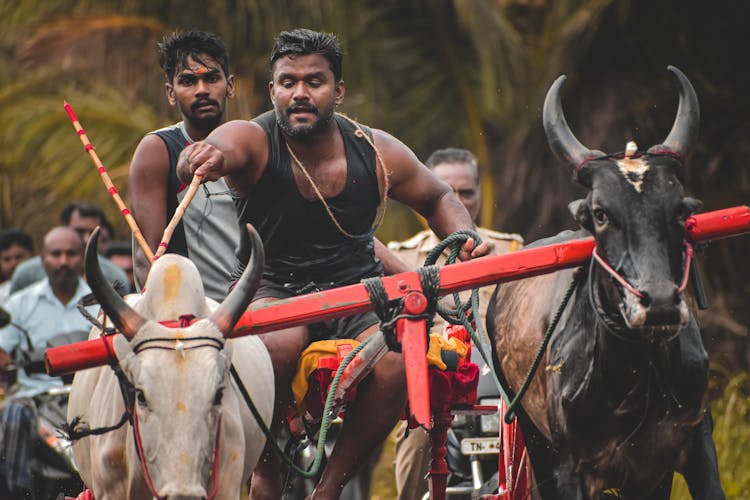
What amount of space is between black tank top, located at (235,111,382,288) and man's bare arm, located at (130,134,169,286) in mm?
432

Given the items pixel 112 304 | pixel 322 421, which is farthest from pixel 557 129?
pixel 112 304

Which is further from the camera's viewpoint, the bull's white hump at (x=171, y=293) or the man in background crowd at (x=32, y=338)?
the man in background crowd at (x=32, y=338)

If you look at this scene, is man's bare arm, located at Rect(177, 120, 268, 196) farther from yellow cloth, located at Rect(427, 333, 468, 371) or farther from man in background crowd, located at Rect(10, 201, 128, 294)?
man in background crowd, located at Rect(10, 201, 128, 294)

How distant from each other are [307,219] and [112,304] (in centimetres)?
143

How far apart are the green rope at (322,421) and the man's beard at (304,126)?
3.14 feet

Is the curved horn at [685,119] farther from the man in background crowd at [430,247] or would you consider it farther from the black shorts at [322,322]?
the man in background crowd at [430,247]

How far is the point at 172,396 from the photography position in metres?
4.52

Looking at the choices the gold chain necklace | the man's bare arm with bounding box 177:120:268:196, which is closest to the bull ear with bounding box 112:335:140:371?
the man's bare arm with bounding box 177:120:268:196

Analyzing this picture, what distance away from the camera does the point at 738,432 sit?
9938mm

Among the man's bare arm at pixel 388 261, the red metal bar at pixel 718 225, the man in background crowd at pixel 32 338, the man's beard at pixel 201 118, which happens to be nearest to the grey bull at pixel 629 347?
the red metal bar at pixel 718 225

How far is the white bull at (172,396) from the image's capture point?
177 inches

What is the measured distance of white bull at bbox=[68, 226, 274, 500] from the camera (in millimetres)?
4504

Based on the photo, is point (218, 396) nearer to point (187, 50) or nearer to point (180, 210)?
point (180, 210)

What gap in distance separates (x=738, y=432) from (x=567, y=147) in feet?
17.2
